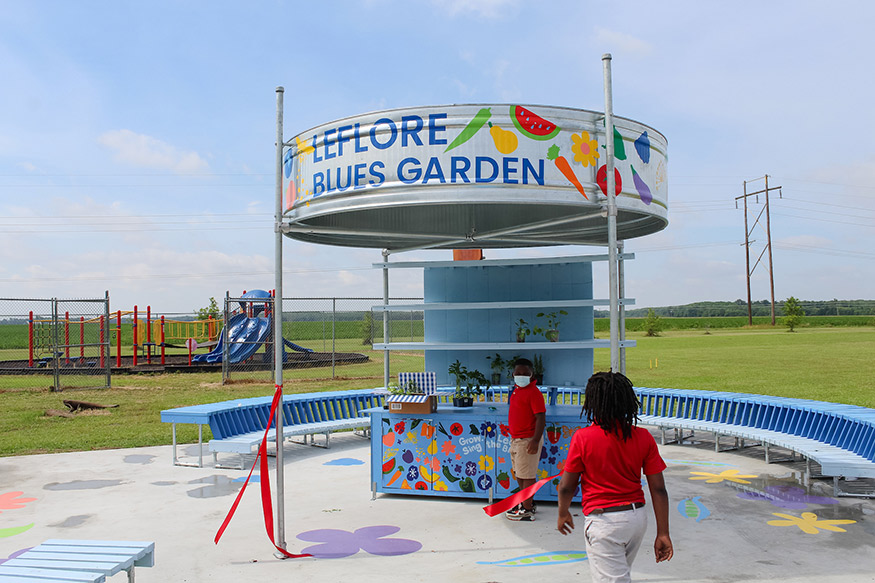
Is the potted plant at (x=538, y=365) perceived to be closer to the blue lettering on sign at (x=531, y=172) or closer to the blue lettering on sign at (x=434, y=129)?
the blue lettering on sign at (x=531, y=172)

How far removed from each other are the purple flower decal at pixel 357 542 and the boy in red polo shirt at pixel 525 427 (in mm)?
1261

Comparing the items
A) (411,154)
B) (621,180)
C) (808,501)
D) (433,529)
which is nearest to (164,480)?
Answer: (433,529)

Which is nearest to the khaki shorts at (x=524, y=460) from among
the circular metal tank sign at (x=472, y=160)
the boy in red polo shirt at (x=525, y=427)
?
the boy in red polo shirt at (x=525, y=427)

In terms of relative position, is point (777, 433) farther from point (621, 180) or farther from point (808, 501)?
point (621, 180)

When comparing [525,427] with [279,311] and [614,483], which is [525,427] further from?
[614,483]

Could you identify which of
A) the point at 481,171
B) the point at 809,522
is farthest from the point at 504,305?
the point at 809,522

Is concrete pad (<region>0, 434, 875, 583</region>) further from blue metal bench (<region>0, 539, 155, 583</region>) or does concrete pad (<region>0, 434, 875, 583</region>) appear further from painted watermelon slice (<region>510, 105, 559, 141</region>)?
painted watermelon slice (<region>510, 105, 559, 141</region>)

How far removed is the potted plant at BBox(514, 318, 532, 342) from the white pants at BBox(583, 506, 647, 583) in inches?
271

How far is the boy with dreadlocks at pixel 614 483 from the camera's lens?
359 cm

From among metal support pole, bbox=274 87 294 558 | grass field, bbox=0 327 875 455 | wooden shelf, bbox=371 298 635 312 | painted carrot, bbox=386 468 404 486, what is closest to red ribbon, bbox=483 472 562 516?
metal support pole, bbox=274 87 294 558

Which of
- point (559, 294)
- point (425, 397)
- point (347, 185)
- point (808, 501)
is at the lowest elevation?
point (808, 501)

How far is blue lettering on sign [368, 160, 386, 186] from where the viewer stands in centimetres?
626

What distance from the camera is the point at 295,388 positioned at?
19.4 meters

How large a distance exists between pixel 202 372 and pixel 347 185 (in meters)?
21.7
